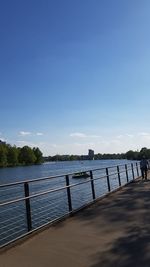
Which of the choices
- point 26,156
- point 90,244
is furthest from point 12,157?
point 90,244

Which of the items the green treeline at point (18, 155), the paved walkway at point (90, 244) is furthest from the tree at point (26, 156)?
the paved walkway at point (90, 244)

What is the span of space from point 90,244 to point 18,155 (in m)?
171

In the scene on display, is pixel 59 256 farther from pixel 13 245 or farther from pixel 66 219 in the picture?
pixel 66 219

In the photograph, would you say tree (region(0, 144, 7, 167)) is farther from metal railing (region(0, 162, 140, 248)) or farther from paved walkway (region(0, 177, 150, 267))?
paved walkway (region(0, 177, 150, 267))

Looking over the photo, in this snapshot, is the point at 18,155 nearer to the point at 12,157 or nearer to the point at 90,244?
the point at 12,157

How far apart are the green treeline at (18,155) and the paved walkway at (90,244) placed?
152 meters

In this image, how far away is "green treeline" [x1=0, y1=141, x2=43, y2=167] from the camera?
529ft

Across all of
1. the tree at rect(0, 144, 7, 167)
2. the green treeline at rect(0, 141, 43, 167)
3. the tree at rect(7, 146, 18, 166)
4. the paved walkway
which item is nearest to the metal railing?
the paved walkway

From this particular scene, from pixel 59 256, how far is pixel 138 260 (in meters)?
1.30

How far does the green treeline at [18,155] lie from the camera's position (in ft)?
529

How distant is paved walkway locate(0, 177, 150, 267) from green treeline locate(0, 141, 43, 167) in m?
152

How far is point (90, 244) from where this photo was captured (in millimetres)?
6988

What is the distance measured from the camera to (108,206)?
12.0m

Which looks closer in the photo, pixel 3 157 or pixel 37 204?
pixel 37 204
